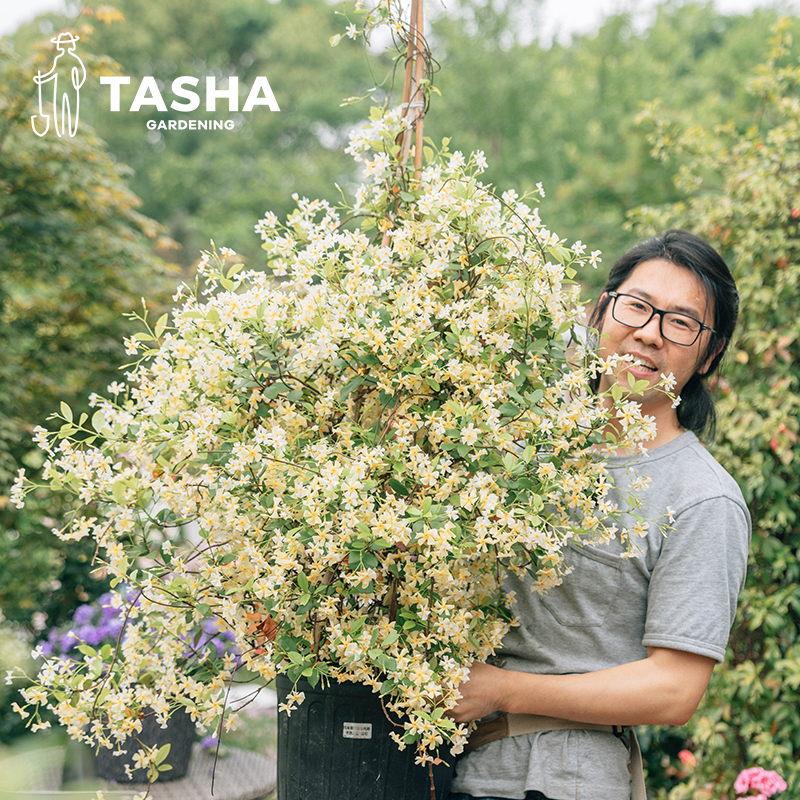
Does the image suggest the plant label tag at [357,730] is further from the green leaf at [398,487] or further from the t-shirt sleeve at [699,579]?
the t-shirt sleeve at [699,579]

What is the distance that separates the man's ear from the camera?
162 centimetres

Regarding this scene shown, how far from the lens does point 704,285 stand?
1.56m

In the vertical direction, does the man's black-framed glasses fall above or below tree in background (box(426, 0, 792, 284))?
below

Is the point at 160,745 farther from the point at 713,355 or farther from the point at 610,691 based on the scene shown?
the point at 713,355

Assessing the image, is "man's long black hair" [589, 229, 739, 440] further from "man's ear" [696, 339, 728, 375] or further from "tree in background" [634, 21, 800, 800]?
"tree in background" [634, 21, 800, 800]

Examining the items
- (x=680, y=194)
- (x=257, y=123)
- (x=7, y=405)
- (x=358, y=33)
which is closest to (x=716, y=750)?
(x=358, y=33)

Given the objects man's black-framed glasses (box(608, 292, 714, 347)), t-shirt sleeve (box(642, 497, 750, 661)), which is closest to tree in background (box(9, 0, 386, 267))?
man's black-framed glasses (box(608, 292, 714, 347))

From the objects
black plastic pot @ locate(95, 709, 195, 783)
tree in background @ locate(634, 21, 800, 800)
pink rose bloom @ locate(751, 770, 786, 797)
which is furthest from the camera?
black plastic pot @ locate(95, 709, 195, 783)

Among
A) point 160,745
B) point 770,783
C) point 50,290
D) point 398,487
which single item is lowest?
point 770,783

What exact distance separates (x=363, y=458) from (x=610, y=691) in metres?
0.60

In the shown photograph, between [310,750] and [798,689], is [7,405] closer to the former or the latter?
[310,750]

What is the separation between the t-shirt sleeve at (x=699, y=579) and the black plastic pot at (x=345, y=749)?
0.48 meters

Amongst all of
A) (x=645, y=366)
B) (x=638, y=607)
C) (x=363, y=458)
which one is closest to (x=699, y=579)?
(x=638, y=607)

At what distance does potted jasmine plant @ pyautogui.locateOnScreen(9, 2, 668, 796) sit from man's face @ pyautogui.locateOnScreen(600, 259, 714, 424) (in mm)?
234
